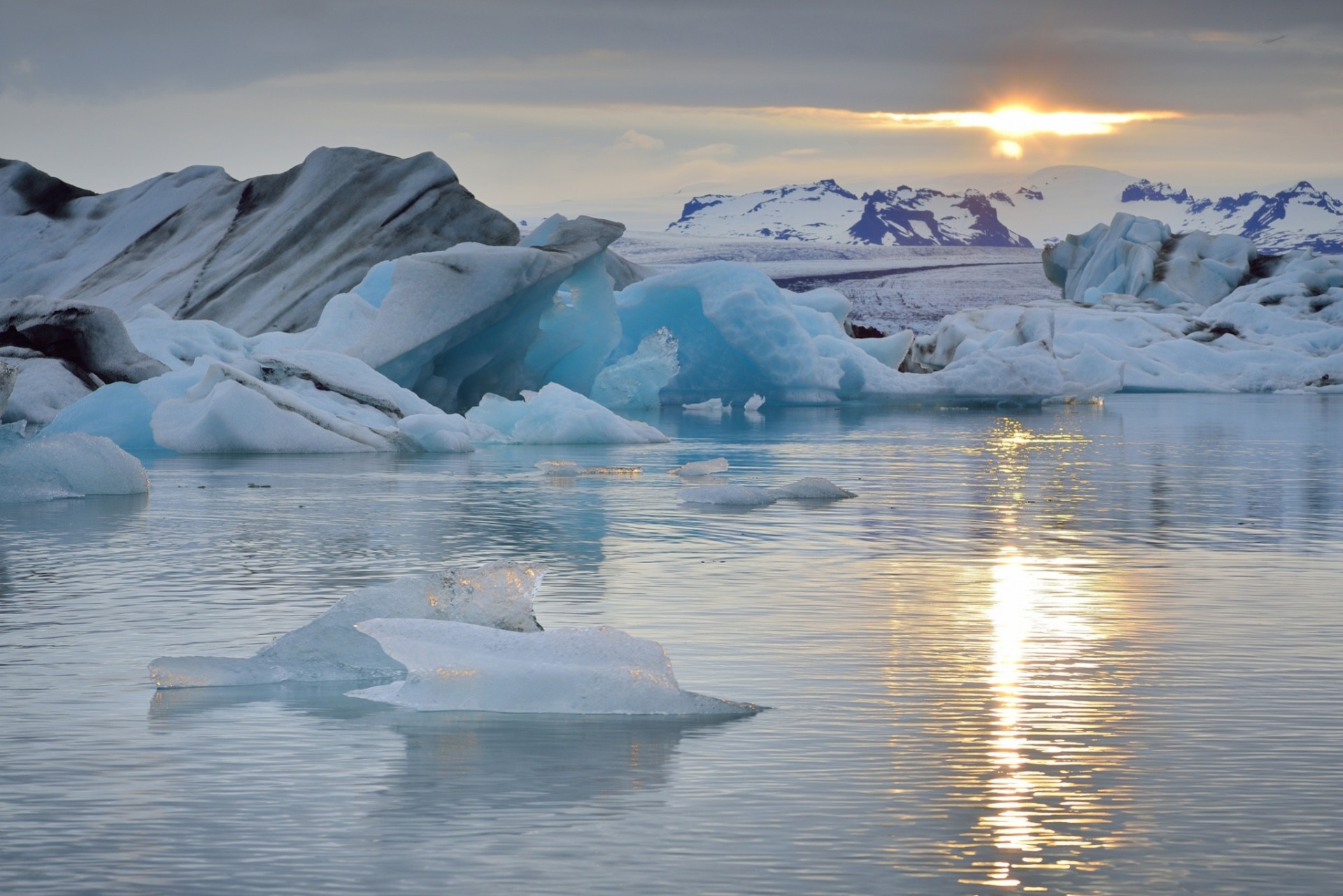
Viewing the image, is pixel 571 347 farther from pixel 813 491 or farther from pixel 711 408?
pixel 813 491

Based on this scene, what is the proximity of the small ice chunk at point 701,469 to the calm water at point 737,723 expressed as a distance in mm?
3114

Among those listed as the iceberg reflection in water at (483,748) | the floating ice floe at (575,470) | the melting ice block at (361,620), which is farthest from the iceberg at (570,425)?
the iceberg reflection in water at (483,748)

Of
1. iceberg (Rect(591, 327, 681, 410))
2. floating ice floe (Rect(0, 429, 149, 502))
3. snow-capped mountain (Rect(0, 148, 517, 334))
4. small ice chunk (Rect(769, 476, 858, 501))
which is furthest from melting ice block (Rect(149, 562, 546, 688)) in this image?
snow-capped mountain (Rect(0, 148, 517, 334))

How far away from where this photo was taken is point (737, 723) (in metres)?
4.07

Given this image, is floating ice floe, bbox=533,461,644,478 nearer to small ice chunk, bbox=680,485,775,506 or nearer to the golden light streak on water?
small ice chunk, bbox=680,485,775,506

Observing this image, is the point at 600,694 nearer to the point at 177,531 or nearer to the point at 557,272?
the point at 177,531

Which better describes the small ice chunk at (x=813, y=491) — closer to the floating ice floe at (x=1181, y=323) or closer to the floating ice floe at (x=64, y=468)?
the floating ice floe at (x=64, y=468)

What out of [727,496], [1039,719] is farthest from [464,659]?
[727,496]

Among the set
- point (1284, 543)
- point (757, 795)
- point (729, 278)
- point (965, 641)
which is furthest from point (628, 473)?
point (729, 278)

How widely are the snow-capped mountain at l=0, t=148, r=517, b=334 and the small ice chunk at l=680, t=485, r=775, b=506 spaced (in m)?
18.1

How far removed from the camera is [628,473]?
12711 millimetres

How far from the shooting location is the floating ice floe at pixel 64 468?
10.2 meters

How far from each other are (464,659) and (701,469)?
833cm

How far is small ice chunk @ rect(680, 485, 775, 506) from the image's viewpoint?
10.1 meters
